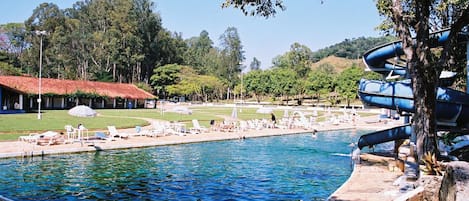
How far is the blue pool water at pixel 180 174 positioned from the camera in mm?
11672

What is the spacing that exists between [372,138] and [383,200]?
299 inches

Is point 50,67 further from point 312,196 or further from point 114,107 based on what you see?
point 312,196

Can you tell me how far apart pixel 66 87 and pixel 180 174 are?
144 ft

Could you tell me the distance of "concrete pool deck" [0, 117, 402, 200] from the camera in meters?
9.77

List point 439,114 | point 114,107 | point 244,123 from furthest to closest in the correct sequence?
1. point 114,107
2. point 244,123
3. point 439,114

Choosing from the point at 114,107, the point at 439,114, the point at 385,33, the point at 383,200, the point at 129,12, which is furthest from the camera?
the point at 129,12

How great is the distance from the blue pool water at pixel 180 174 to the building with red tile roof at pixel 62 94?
31.9 meters

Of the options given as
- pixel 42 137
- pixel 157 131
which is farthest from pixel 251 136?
pixel 42 137

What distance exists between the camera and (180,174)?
14594 millimetres

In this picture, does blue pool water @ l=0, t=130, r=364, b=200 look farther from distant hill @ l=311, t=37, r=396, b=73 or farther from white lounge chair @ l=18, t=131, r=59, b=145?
distant hill @ l=311, t=37, r=396, b=73

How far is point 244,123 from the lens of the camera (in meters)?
29.9

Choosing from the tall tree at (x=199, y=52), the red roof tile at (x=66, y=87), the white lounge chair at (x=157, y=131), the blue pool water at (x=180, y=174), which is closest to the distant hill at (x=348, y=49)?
the tall tree at (x=199, y=52)

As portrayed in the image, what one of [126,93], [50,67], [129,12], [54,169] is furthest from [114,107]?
[54,169]

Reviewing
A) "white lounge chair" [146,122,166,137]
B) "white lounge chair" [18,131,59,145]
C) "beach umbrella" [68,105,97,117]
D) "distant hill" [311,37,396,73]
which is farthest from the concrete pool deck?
"distant hill" [311,37,396,73]
